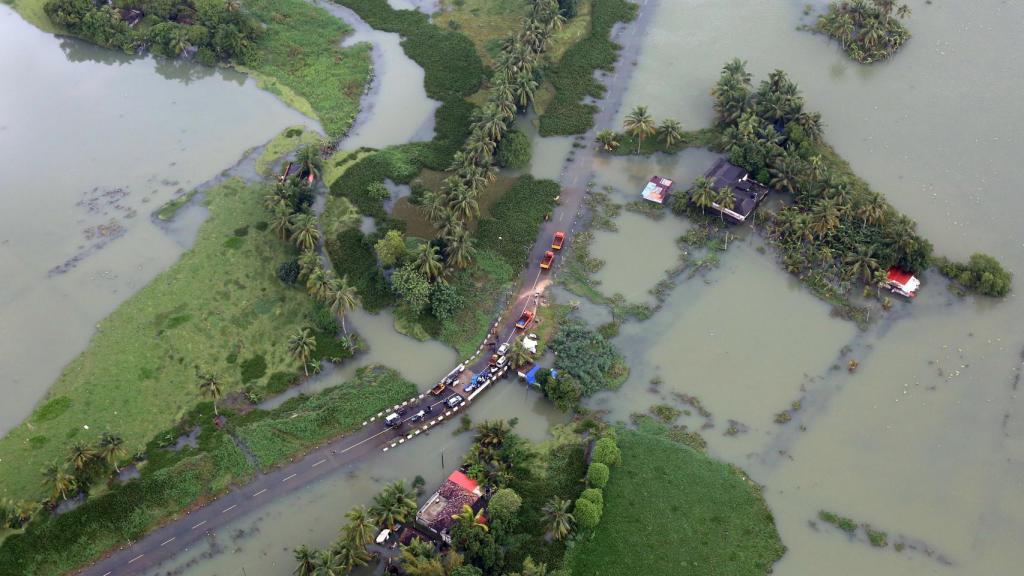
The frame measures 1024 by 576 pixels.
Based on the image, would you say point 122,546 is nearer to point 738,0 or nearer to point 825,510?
point 825,510

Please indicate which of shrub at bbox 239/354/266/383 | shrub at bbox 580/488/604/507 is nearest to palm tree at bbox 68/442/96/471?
shrub at bbox 239/354/266/383

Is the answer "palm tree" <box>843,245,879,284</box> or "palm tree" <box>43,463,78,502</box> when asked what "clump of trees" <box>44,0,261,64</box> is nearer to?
"palm tree" <box>43,463,78,502</box>

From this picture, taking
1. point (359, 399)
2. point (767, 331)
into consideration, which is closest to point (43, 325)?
point (359, 399)

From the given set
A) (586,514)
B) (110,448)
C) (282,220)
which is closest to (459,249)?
(282,220)

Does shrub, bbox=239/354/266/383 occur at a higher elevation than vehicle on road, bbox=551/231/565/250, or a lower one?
lower

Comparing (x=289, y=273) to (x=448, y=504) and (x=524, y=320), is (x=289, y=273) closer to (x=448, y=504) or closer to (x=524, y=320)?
(x=524, y=320)
